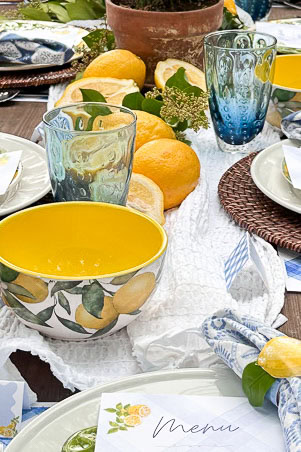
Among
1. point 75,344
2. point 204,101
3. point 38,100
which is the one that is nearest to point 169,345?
point 75,344

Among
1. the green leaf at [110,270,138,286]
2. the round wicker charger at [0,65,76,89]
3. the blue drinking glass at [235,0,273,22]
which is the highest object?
the green leaf at [110,270,138,286]

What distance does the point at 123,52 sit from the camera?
4.09ft

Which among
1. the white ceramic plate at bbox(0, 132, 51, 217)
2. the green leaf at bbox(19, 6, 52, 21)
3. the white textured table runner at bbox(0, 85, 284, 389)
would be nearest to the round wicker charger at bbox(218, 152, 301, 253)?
the white textured table runner at bbox(0, 85, 284, 389)

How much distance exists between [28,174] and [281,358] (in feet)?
1.73

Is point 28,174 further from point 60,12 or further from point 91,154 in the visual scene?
point 60,12

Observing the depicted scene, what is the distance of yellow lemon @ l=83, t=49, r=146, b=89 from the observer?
123 cm

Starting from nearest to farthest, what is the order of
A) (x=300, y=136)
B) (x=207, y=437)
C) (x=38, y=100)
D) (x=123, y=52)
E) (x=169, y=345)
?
1. (x=207, y=437)
2. (x=169, y=345)
3. (x=300, y=136)
4. (x=123, y=52)
5. (x=38, y=100)

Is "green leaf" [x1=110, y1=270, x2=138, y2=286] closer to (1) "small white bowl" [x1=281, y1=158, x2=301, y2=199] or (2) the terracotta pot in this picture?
(1) "small white bowl" [x1=281, y1=158, x2=301, y2=199]

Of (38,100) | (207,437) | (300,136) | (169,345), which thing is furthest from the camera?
(38,100)

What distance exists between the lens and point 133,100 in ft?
3.55

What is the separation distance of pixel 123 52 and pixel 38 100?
0.21 metres


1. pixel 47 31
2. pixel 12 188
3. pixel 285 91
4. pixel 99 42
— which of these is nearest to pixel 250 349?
pixel 12 188

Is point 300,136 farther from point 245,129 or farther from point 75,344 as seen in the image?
point 75,344

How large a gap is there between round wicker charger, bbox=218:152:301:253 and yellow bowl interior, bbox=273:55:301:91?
1.17 feet
